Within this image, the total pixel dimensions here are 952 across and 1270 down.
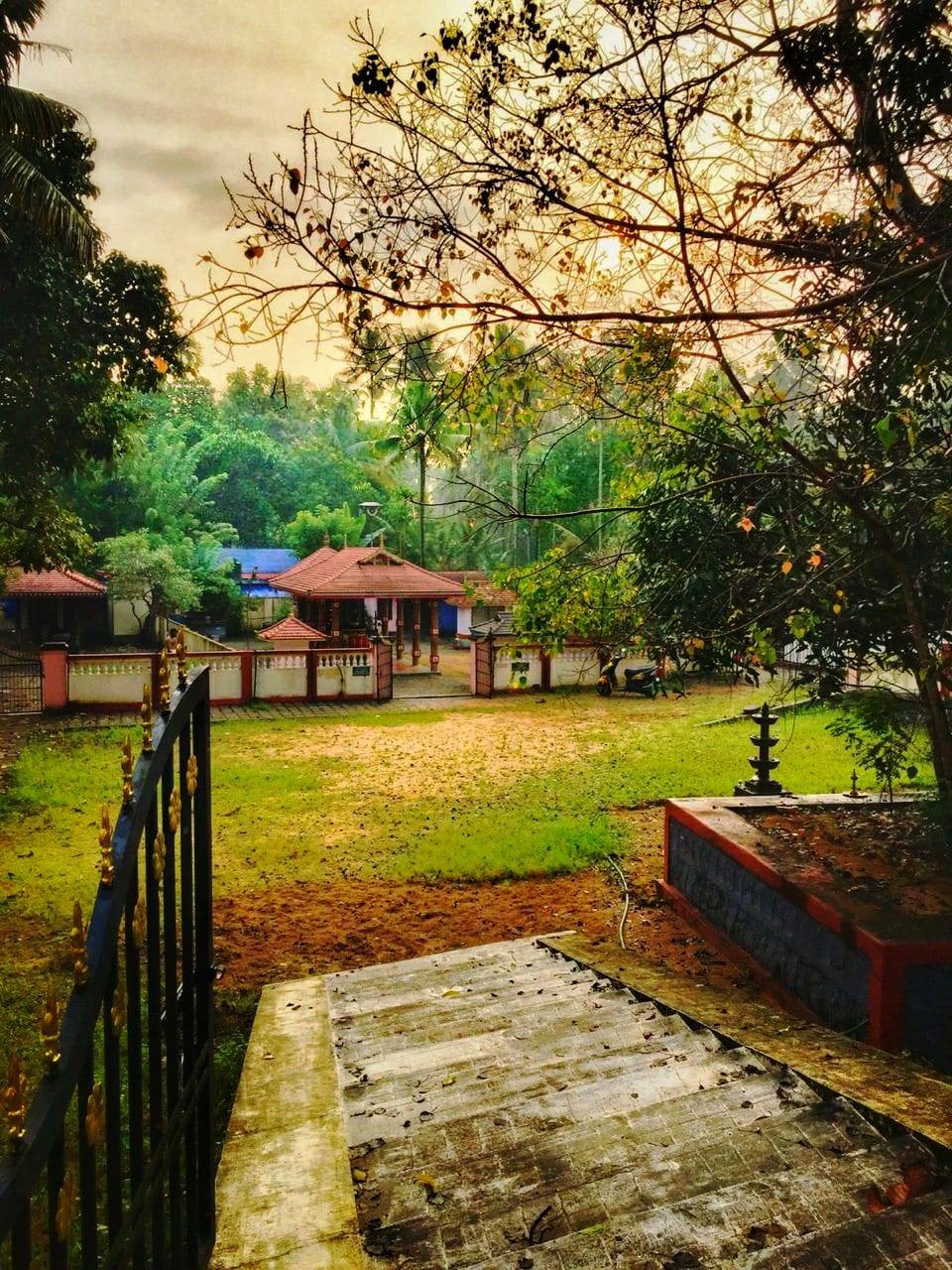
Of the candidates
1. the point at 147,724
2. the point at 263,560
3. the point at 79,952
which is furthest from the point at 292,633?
the point at 79,952

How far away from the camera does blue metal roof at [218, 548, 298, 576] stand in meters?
35.9

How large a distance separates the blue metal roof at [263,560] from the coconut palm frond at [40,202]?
23.5 m

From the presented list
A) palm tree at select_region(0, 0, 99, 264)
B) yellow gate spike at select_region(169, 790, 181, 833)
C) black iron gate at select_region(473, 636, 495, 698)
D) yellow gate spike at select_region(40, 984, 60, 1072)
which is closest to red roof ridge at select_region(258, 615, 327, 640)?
black iron gate at select_region(473, 636, 495, 698)

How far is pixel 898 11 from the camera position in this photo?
3.96 m

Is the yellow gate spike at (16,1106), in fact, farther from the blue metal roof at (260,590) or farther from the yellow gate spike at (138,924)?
the blue metal roof at (260,590)

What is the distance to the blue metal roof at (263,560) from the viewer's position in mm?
35875

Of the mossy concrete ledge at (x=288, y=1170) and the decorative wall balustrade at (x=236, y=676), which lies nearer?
the mossy concrete ledge at (x=288, y=1170)

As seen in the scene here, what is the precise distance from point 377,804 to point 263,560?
93.5ft

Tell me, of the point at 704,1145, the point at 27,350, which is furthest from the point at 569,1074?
the point at 27,350

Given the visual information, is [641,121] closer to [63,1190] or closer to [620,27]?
[620,27]

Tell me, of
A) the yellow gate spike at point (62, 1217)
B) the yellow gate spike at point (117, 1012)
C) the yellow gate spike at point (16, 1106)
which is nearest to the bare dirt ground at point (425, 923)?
the yellow gate spike at point (117, 1012)

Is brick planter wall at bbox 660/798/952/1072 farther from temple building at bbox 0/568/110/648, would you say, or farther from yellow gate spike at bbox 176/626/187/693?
temple building at bbox 0/568/110/648

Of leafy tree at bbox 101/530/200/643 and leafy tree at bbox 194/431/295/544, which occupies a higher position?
leafy tree at bbox 194/431/295/544

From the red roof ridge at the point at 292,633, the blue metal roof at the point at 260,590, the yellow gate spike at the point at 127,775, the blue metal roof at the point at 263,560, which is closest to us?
the yellow gate spike at the point at 127,775
